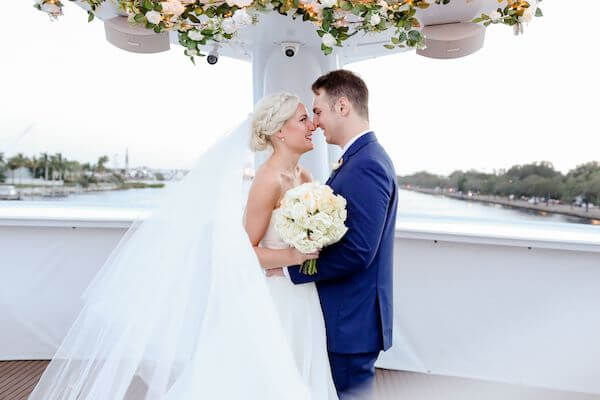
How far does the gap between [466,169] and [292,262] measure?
265 cm

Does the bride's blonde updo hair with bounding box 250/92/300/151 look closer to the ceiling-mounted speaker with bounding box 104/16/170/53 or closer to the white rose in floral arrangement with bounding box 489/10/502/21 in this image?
the white rose in floral arrangement with bounding box 489/10/502/21

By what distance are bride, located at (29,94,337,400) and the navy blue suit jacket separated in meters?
0.09

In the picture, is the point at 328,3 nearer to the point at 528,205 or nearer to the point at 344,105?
the point at 344,105

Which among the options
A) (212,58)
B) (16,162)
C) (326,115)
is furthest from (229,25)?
(16,162)

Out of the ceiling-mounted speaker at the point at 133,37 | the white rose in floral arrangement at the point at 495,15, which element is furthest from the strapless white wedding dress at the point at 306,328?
the ceiling-mounted speaker at the point at 133,37

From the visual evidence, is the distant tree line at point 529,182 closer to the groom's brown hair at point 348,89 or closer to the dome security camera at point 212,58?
the dome security camera at point 212,58

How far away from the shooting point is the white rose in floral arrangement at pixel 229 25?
1.86 metres

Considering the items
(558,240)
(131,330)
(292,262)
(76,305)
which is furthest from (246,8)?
(76,305)

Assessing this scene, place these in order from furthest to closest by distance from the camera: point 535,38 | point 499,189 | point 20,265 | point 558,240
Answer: point 499,189 < point 535,38 < point 20,265 < point 558,240

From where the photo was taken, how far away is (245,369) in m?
1.51

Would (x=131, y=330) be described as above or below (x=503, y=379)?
above

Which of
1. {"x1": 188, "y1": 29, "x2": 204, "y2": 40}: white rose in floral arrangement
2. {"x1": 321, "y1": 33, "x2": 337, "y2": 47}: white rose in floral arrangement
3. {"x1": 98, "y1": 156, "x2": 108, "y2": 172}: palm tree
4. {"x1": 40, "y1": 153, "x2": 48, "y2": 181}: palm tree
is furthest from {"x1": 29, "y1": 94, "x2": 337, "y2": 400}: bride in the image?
{"x1": 40, "y1": 153, "x2": 48, "y2": 181}: palm tree

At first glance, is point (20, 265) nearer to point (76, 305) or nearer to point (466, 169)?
point (76, 305)

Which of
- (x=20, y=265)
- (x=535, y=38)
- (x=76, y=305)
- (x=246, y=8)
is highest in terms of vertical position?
A: (x=535, y=38)
